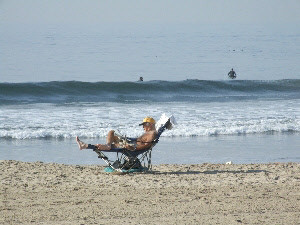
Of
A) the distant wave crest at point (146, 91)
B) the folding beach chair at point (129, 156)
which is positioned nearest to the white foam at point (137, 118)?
the distant wave crest at point (146, 91)

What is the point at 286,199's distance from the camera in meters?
8.98

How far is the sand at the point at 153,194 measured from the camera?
26.4 feet

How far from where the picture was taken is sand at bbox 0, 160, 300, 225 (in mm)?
8039

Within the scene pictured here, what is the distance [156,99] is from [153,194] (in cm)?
1713

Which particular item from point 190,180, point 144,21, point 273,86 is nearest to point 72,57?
point 273,86

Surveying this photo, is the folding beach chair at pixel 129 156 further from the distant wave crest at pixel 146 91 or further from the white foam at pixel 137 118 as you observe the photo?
the distant wave crest at pixel 146 91

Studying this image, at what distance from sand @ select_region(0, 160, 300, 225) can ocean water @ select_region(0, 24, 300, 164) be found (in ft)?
5.67

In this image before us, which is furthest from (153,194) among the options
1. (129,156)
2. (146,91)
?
(146,91)

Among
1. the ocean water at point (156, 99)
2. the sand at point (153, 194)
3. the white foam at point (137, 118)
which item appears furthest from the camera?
the white foam at point (137, 118)

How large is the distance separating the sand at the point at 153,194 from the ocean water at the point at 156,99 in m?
1.73

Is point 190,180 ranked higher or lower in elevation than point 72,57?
lower

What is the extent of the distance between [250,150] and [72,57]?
30480mm

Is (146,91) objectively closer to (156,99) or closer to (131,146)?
(156,99)

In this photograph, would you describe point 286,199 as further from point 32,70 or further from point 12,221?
point 32,70
